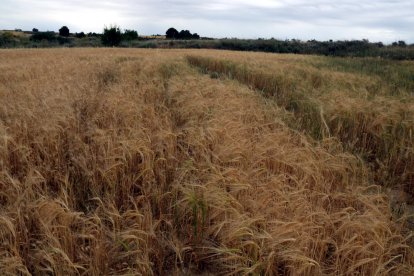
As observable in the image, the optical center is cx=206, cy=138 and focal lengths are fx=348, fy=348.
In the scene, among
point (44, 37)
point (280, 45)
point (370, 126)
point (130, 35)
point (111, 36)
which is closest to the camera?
point (370, 126)

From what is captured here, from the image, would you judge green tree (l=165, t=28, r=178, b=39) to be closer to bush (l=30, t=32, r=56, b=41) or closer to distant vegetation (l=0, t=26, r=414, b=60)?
distant vegetation (l=0, t=26, r=414, b=60)

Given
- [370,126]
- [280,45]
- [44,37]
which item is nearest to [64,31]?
[44,37]

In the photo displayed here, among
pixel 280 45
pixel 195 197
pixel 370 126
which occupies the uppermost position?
pixel 280 45

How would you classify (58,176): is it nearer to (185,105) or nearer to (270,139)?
(270,139)

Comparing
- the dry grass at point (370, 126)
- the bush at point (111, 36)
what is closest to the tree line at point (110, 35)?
the bush at point (111, 36)

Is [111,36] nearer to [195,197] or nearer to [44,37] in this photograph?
[44,37]

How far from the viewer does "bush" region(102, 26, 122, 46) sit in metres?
51.7

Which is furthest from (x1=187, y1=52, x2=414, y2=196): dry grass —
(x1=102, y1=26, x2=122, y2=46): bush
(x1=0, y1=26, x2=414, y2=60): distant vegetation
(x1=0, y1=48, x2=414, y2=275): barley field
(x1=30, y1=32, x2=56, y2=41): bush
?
(x1=30, y1=32, x2=56, y2=41): bush

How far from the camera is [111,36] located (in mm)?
51812

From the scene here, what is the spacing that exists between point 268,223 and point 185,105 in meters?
3.22

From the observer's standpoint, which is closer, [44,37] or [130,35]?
[130,35]

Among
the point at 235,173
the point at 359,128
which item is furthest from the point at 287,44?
the point at 235,173

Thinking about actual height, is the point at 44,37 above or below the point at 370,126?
above

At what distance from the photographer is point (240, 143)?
11.5 feet
